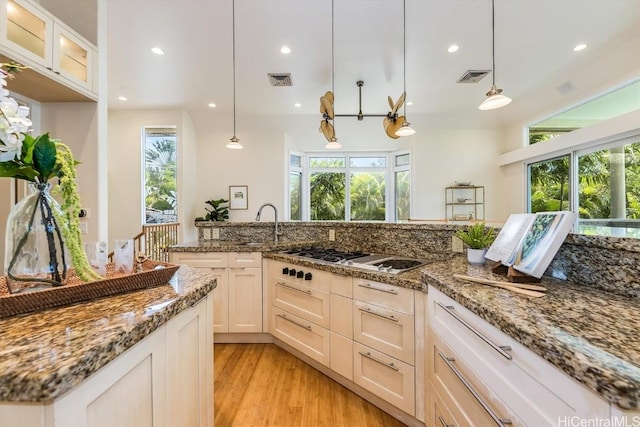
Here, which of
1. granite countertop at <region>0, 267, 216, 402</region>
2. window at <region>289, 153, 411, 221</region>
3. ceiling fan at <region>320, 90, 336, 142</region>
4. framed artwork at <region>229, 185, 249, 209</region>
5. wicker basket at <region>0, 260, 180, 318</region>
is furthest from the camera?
window at <region>289, 153, 411, 221</region>

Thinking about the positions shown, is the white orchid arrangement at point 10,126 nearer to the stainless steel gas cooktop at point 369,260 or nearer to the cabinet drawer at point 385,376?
the stainless steel gas cooktop at point 369,260

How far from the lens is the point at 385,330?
162 centimetres

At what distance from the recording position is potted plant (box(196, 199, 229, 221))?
5.07 meters

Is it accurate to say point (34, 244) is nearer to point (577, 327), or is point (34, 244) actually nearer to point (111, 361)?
point (111, 361)

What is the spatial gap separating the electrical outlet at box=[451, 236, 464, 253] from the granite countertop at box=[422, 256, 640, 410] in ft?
2.35

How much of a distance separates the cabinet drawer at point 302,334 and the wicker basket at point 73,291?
131 centimetres

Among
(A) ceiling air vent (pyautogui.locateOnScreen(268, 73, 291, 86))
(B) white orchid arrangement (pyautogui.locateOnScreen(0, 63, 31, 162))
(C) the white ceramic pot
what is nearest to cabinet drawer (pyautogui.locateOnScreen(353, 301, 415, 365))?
(C) the white ceramic pot

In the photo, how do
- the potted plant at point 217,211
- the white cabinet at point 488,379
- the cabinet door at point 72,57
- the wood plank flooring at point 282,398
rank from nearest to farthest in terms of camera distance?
the white cabinet at point 488,379 → the wood plank flooring at point 282,398 → the cabinet door at point 72,57 → the potted plant at point 217,211

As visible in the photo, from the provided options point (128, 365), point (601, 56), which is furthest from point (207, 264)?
point (601, 56)

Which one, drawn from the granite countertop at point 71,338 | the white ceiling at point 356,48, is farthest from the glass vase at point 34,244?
the white ceiling at point 356,48

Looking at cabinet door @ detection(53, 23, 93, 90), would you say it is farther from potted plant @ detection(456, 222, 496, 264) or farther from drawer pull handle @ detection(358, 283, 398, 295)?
potted plant @ detection(456, 222, 496, 264)

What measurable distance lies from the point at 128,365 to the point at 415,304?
4.22 ft

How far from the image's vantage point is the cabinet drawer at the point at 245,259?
8.44ft

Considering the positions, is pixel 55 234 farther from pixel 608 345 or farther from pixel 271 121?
pixel 271 121
